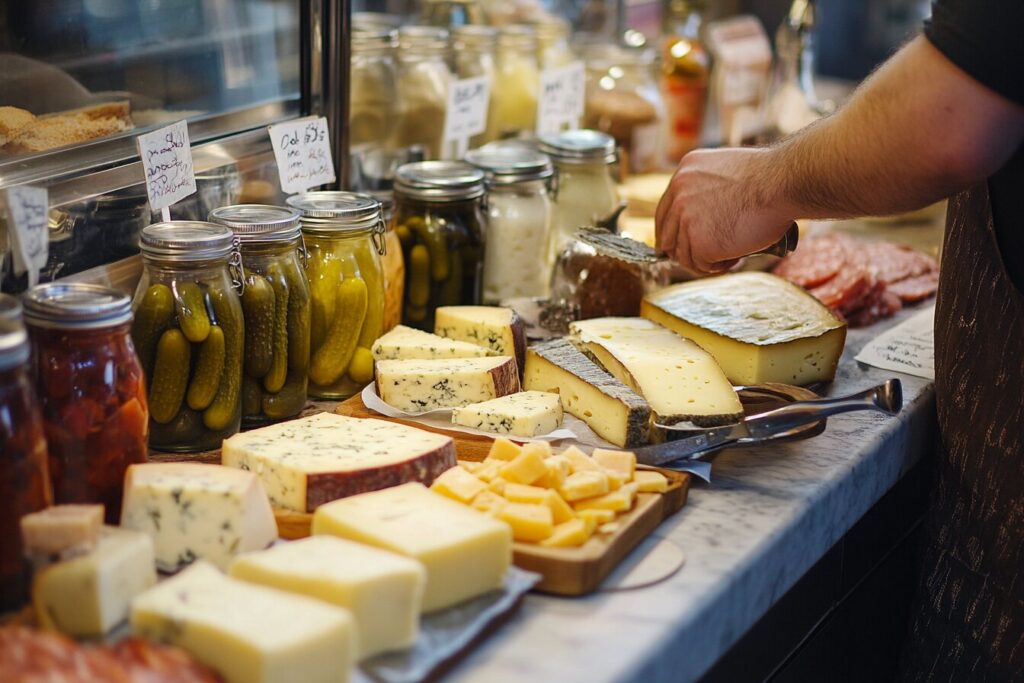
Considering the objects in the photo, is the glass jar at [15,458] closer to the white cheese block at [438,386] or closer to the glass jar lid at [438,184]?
the white cheese block at [438,386]

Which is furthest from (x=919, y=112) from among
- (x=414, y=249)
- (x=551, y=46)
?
(x=551, y=46)

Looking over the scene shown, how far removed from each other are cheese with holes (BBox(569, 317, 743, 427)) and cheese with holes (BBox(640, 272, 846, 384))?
0.08 meters

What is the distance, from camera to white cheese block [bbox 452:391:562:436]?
1.65m

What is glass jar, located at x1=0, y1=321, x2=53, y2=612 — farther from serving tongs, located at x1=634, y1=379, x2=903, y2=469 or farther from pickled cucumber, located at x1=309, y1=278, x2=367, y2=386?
serving tongs, located at x1=634, y1=379, x2=903, y2=469

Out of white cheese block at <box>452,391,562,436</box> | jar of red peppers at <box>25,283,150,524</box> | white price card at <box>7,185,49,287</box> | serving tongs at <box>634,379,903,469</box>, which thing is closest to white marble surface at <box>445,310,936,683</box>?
serving tongs at <box>634,379,903,469</box>

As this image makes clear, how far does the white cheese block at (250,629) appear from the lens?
3.32 feet

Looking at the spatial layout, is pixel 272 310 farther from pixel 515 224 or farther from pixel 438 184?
pixel 515 224

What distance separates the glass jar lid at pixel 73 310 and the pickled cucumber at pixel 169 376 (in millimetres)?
192

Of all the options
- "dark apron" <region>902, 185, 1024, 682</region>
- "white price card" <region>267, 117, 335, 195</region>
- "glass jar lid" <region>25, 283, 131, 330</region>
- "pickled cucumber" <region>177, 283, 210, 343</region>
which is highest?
"white price card" <region>267, 117, 335, 195</region>

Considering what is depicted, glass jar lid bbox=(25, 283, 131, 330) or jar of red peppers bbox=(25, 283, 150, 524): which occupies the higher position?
glass jar lid bbox=(25, 283, 131, 330)

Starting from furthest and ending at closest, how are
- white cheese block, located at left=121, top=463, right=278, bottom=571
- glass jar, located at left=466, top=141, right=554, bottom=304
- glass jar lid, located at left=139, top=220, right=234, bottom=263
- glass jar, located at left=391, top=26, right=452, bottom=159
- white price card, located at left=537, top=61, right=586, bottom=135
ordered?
white price card, located at left=537, top=61, right=586, bottom=135 → glass jar, located at left=391, top=26, right=452, bottom=159 → glass jar, located at left=466, top=141, right=554, bottom=304 → glass jar lid, located at left=139, top=220, right=234, bottom=263 → white cheese block, located at left=121, top=463, right=278, bottom=571

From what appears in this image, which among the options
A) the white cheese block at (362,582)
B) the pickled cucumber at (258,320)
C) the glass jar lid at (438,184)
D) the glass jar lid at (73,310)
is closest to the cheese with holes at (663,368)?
the glass jar lid at (438,184)

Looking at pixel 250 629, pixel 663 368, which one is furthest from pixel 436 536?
pixel 663 368

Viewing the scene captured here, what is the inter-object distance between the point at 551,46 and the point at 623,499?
5.91ft
